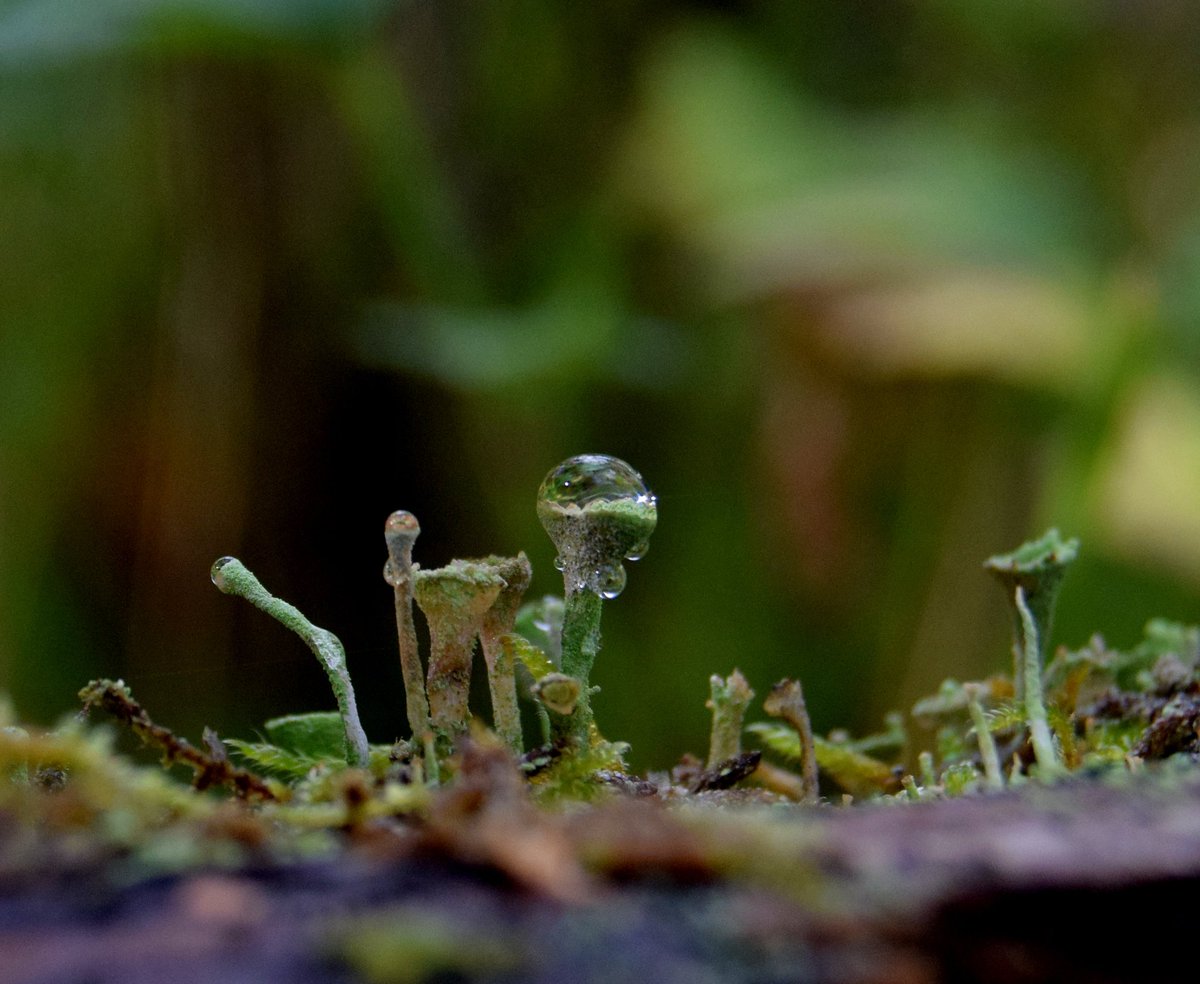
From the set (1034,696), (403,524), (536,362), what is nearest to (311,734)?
(403,524)

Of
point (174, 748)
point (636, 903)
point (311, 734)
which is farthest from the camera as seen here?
point (311, 734)

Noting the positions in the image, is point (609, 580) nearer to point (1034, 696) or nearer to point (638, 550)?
point (638, 550)

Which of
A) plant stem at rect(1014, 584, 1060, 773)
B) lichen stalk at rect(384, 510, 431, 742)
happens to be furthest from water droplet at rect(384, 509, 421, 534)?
plant stem at rect(1014, 584, 1060, 773)

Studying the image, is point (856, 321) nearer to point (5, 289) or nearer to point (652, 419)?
point (652, 419)

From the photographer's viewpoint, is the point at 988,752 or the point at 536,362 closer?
the point at 988,752

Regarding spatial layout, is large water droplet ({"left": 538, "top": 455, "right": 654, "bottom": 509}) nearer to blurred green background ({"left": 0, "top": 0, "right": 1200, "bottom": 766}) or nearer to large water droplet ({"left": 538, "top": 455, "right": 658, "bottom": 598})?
large water droplet ({"left": 538, "top": 455, "right": 658, "bottom": 598})
